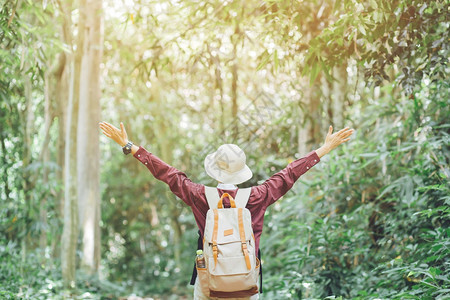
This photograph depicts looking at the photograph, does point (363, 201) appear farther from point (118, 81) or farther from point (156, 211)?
point (156, 211)

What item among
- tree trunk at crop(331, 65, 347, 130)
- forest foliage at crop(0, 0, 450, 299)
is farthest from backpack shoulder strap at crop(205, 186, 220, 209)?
tree trunk at crop(331, 65, 347, 130)

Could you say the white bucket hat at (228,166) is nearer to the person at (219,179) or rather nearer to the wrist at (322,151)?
the person at (219,179)

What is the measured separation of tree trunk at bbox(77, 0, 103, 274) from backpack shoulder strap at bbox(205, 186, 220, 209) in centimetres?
435

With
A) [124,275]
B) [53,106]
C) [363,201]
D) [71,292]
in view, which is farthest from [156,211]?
[363,201]

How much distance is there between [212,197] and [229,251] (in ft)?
1.14

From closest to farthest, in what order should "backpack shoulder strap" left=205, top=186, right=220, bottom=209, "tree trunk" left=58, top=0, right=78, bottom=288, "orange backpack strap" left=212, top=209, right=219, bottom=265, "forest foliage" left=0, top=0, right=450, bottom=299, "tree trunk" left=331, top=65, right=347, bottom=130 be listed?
"orange backpack strap" left=212, top=209, right=219, bottom=265 → "backpack shoulder strap" left=205, top=186, right=220, bottom=209 → "forest foliage" left=0, top=0, right=450, bottom=299 → "tree trunk" left=58, top=0, right=78, bottom=288 → "tree trunk" left=331, top=65, right=347, bottom=130

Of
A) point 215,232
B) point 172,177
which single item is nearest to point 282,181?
point 215,232

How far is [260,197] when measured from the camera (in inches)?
132

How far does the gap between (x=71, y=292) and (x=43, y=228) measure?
5.05 feet

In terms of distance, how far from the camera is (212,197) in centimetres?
326

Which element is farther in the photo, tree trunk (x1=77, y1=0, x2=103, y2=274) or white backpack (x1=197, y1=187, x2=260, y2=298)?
tree trunk (x1=77, y1=0, x2=103, y2=274)

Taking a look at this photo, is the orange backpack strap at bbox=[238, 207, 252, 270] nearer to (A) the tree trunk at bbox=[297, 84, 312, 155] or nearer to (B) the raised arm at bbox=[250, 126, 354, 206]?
(B) the raised arm at bbox=[250, 126, 354, 206]

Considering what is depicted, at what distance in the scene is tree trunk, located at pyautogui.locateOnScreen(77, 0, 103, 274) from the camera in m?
7.24

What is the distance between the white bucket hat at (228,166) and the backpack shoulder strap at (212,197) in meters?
0.10
